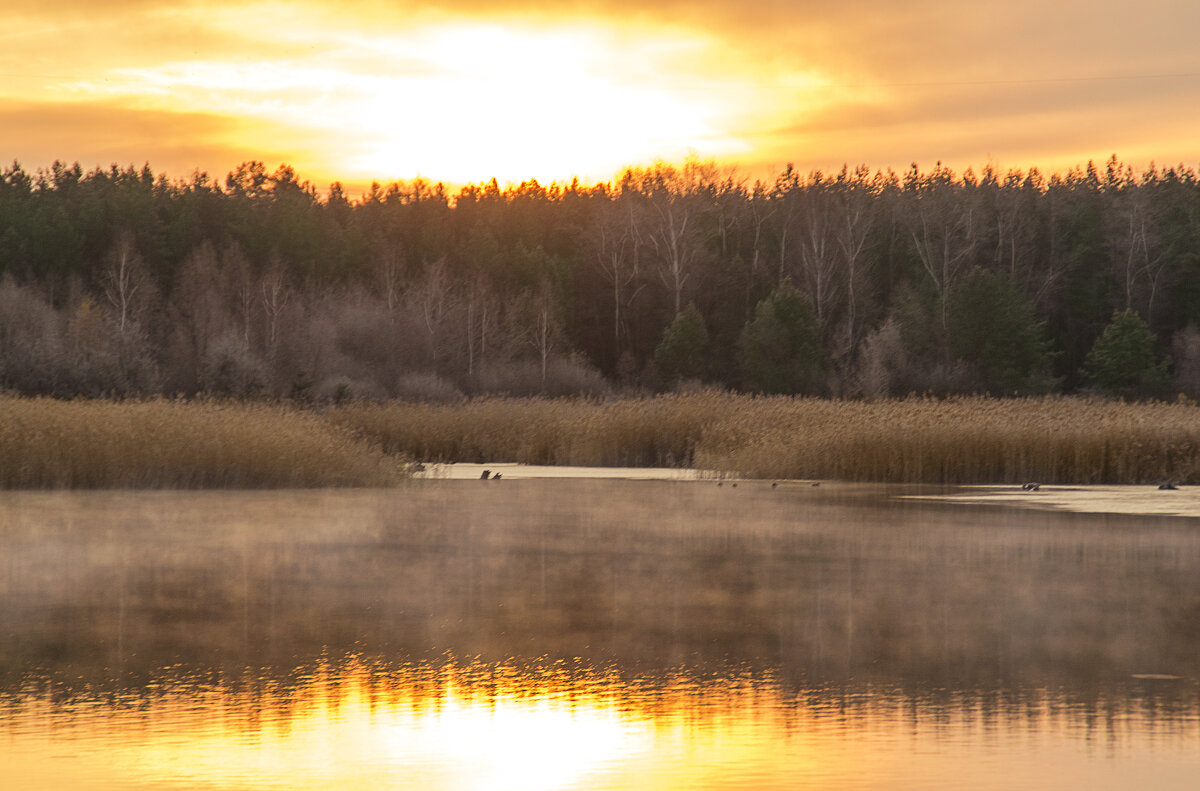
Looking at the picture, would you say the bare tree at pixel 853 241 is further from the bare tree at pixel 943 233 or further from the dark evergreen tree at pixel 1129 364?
the dark evergreen tree at pixel 1129 364

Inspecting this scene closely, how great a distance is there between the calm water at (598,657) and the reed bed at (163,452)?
207 inches

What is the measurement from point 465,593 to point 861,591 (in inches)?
116

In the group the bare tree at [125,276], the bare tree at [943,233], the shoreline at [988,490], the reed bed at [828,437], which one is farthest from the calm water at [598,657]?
the bare tree at [125,276]

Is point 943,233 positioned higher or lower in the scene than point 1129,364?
higher

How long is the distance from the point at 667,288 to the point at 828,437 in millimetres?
44349

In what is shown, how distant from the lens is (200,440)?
66.6 feet

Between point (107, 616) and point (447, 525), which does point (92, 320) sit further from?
point (107, 616)

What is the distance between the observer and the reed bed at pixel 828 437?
21.8m

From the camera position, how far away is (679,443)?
2594cm

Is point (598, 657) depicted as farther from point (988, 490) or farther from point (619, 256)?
point (619, 256)

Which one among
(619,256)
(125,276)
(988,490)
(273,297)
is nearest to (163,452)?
(988,490)

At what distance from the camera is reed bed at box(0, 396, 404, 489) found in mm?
19734

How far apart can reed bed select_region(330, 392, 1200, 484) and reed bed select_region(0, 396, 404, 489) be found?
5.45 m

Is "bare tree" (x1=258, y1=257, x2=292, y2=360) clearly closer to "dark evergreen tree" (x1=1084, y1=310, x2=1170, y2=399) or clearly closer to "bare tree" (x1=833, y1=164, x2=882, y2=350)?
"bare tree" (x1=833, y1=164, x2=882, y2=350)
